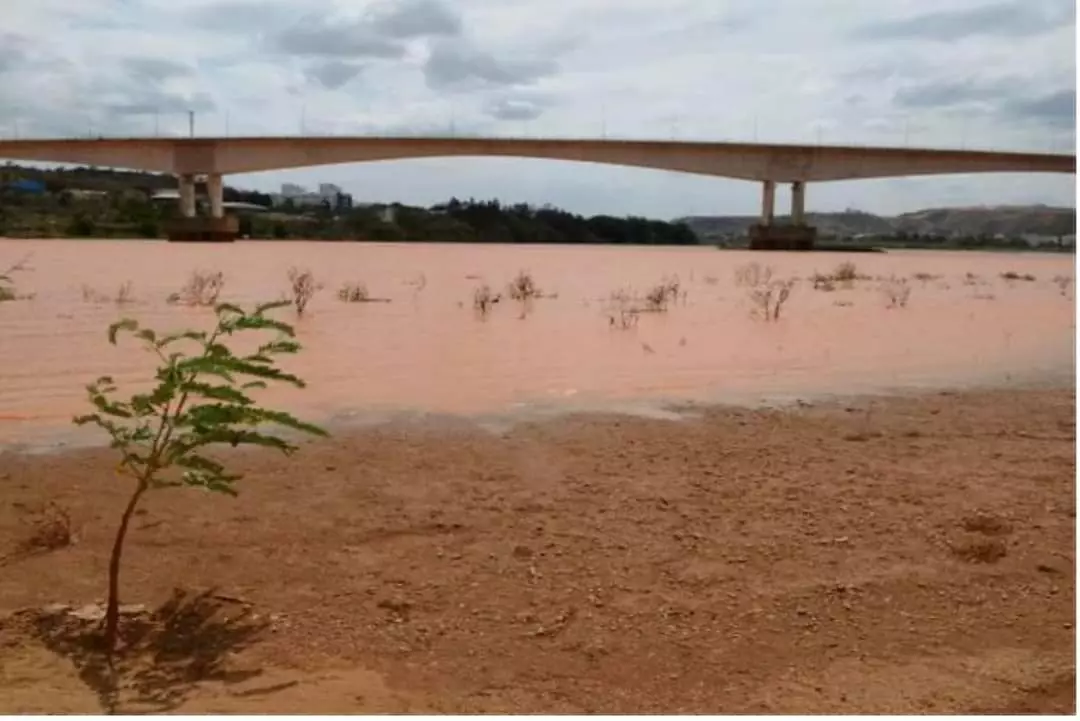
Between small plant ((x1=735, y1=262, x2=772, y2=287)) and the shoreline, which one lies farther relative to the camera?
small plant ((x1=735, y1=262, x2=772, y2=287))

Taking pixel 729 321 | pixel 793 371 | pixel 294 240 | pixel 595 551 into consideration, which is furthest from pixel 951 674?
pixel 294 240

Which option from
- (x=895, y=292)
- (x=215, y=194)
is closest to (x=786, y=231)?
(x=215, y=194)

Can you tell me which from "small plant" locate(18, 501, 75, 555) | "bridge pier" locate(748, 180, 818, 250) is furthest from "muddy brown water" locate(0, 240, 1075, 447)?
"bridge pier" locate(748, 180, 818, 250)

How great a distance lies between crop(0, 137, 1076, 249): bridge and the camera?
1684 inches

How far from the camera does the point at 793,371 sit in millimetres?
9516

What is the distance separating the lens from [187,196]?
45.4 meters

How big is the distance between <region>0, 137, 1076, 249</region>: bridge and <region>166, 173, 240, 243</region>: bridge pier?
0.04 metres

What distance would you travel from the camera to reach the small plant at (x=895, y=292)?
18.1 metres

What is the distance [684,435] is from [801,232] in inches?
1869

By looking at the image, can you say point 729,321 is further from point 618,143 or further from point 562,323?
point 618,143

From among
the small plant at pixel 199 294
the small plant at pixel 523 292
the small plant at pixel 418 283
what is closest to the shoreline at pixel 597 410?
the small plant at pixel 199 294

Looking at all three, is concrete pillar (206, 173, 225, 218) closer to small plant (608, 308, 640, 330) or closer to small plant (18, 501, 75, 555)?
small plant (608, 308, 640, 330)

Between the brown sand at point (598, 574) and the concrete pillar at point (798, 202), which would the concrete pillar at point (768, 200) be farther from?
the brown sand at point (598, 574)

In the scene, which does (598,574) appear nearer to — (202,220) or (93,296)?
(93,296)
